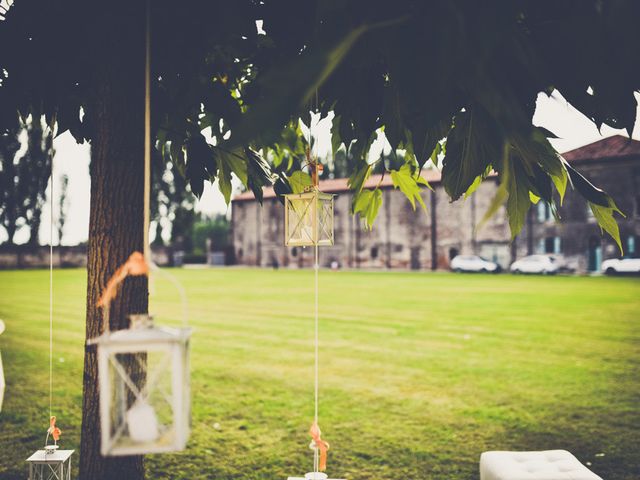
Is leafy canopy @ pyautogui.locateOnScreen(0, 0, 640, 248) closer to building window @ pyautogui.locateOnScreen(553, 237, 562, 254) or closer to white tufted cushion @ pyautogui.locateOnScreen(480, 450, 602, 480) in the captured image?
white tufted cushion @ pyautogui.locateOnScreen(480, 450, 602, 480)

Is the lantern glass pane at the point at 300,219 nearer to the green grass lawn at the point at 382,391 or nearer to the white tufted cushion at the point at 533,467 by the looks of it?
the white tufted cushion at the point at 533,467

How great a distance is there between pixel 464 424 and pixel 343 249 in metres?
42.8

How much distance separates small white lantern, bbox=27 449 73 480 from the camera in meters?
3.18

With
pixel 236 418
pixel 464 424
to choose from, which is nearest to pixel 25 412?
pixel 236 418

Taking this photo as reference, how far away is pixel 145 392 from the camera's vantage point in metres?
1.39

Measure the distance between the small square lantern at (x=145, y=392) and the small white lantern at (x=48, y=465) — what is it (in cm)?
222

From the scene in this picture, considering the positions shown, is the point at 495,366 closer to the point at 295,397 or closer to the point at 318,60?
the point at 295,397

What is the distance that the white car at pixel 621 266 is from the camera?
33.6m

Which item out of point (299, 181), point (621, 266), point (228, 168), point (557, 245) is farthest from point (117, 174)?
point (557, 245)

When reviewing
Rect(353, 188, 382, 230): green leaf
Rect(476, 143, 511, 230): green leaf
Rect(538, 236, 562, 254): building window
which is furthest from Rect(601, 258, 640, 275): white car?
Rect(476, 143, 511, 230): green leaf

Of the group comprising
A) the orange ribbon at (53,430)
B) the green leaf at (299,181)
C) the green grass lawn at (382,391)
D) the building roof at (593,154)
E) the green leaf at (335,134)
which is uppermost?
the building roof at (593,154)

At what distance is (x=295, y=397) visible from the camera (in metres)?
7.14

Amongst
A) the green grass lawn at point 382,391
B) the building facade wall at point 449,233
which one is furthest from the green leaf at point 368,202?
the building facade wall at point 449,233

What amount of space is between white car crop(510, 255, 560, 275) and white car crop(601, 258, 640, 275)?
9.51ft
